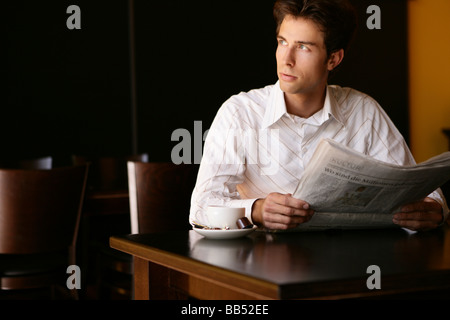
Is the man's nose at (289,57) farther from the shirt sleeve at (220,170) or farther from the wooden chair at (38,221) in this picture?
the wooden chair at (38,221)

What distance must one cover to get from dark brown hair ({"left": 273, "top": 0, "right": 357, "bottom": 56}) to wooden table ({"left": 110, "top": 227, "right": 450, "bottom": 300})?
0.60m

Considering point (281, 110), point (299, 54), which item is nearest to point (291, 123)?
point (281, 110)

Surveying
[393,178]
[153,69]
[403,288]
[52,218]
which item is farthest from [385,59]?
[403,288]

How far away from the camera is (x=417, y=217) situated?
1.46m

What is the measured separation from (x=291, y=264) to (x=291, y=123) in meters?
0.79

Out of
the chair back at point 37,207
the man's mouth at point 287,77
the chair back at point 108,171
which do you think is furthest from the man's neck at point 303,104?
the chair back at point 108,171

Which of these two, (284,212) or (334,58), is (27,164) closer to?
(334,58)

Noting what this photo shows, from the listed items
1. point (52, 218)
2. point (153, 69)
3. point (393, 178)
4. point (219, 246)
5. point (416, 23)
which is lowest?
point (52, 218)

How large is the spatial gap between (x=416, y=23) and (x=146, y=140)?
3.14 m

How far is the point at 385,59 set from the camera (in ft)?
20.7

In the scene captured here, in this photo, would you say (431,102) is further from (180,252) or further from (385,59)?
(180,252)

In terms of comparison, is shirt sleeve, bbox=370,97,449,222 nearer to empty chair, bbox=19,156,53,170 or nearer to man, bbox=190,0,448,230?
man, bbox=190,0,448,230
